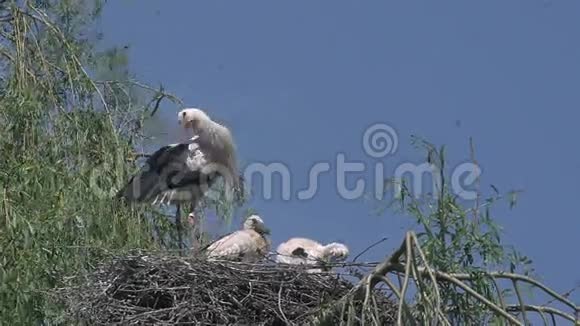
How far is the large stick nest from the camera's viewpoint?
782 cm

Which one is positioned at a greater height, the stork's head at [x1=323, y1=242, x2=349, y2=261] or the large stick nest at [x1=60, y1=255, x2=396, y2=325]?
the stork's head at [x1=323, y1=242, x2=349, y2=261]

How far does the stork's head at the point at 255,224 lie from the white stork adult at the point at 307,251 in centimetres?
30

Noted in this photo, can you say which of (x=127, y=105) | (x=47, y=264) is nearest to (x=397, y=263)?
(x=47, y=264)

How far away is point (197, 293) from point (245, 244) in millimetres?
1133

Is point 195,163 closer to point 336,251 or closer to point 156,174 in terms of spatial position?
point 156,174

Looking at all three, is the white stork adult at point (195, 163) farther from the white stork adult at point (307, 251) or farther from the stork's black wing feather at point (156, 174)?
the white stork adult at point (307, 251)

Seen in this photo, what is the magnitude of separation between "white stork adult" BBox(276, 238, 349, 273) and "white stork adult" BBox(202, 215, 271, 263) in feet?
0.33

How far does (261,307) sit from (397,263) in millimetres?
1674

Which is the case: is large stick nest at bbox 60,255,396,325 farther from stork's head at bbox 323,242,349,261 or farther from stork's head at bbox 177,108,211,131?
stork's head at bbox 177,108,211,131

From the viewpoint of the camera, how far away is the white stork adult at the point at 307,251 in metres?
8.78

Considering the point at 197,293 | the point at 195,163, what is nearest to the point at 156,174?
the point at 195,163

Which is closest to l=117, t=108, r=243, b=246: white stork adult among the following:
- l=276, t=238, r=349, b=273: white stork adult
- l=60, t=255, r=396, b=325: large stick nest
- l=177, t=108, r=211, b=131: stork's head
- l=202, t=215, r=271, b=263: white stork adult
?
l=177, t=108, r=211, b=131: stork's head

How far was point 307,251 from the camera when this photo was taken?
29.7ft

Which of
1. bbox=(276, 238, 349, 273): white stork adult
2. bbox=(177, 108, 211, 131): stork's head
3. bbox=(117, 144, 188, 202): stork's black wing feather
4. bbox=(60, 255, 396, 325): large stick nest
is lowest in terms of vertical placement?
bbox=(60, 255, 396, 325): large stick nest
